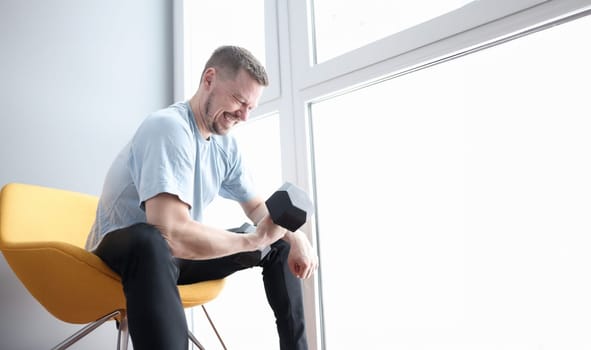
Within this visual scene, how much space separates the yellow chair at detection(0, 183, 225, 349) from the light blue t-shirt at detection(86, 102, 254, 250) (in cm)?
14

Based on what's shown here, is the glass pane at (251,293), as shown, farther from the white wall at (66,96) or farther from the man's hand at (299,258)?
the man's hand at (299,258)

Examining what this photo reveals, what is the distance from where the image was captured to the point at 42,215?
1.41m

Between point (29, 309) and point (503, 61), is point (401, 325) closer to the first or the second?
point (503, 61)

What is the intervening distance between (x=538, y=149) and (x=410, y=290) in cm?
51

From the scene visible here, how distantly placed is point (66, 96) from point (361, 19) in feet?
3.83

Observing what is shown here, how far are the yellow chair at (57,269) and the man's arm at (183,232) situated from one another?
0.15 metres

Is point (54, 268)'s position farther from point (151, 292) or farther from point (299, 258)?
point (299, 258)

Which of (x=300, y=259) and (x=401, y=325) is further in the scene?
(x=401, y=325)

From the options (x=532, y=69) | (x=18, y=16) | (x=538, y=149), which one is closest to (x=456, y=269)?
(x=538, y=149)

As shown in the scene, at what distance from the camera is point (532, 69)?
1.20 meters

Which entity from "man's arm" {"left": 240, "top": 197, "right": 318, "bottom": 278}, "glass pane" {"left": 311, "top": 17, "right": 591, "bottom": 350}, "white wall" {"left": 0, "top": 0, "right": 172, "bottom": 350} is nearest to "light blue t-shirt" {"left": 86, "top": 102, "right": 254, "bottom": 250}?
"man's arm" {"left": 240, "top": 197, "right": 318, "bottom": 278}

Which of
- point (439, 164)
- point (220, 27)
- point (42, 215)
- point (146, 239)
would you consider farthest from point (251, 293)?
point (220, 27)

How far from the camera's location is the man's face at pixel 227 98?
1279 millimetres

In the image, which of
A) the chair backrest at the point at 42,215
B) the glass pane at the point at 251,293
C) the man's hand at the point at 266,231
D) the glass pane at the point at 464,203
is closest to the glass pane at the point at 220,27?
the glass pane at the point at 251,293
